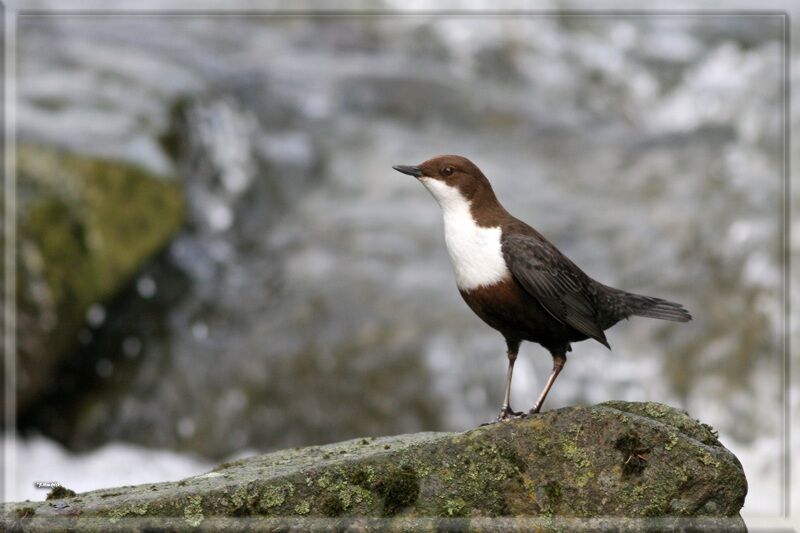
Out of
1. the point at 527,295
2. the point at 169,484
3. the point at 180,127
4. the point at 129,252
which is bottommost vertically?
the point at 169,484

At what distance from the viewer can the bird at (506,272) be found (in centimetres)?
Result: 282

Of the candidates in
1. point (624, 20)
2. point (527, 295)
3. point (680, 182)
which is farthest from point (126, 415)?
point (624, 20)

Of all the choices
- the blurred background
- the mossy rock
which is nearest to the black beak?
the blurred background

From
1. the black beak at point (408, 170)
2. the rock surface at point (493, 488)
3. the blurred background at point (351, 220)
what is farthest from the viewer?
the blurred background at point (351, 220)

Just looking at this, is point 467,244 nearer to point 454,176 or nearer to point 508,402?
point 454,176

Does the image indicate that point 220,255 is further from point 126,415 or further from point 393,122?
point 393,122

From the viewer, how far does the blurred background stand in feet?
21.6

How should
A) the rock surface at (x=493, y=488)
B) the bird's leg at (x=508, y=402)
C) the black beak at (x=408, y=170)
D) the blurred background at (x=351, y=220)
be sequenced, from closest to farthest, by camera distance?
the rock surface at (x=493, y=488)
the bird's leg at (x=508, y=402)
the black beak at (x=408, y=170)
the blurred background at (x=351, y=220)

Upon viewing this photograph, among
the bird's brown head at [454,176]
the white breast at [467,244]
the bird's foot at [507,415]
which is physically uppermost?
the bird's brown head at [454,176]

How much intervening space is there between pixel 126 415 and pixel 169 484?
4.37 metres

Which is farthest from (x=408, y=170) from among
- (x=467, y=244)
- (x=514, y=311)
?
(x=514, y=311)

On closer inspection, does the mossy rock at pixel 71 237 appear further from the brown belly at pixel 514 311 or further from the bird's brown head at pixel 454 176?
the brown belly at pixel 514 311

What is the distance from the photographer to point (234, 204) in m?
8.20

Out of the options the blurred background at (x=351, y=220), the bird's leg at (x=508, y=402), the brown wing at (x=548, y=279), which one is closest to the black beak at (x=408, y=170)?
the brown wing at (x=548, y=279)
